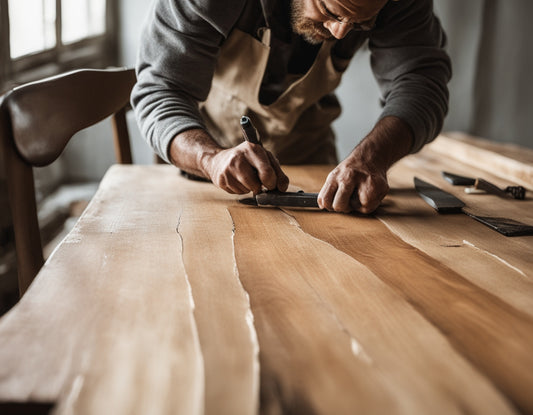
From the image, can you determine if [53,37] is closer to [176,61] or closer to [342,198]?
[176,61]

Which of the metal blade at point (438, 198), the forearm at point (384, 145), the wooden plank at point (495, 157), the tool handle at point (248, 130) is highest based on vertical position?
the tool handle at point (248, 130)

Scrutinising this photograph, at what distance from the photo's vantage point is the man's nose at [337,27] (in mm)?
1211

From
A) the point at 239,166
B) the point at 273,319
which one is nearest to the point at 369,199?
the point at 239,166

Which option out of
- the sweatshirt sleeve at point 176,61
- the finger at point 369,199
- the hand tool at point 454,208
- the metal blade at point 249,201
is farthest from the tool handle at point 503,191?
the sweatshirt sleeve at point 176,61

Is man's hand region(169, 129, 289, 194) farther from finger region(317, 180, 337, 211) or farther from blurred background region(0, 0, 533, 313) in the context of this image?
blurred background region(0, 0, 533, 313)

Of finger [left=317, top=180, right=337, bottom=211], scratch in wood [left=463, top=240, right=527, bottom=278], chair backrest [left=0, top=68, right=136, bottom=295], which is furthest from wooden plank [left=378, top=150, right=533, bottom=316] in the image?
chair backrest [left=0, top=68, right=136, bottom=295]

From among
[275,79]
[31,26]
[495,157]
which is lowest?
[495,157]

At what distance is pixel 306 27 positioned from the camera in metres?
1.32

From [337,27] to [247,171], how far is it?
1.28ft

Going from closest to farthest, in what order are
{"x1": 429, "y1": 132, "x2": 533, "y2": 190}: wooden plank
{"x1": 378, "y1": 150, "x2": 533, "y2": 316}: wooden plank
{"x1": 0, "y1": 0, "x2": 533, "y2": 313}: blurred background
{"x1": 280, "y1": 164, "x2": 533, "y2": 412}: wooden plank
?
{"x1": 280, "y1": 164, "x2": 533, "y2": 412}: wooden plank → {"x1": 378, "y1": 150, "x2": 533, "y2": 316}: wooden plank → {"x1": 429, "y1": 132, "x2": 533, "y2": 190}: wooden plank → {"x1": 0, "y1": 0, "x2": 533, "y2": 313}: blurred background

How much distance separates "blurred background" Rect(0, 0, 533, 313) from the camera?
2.86 meters

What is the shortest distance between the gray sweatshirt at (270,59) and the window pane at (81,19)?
158 cm

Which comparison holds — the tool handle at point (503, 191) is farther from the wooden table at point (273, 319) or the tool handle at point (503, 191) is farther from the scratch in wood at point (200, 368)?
the scratch in wood at point (200, 368)

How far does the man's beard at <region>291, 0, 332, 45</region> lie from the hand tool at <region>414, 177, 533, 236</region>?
430 millimetres
